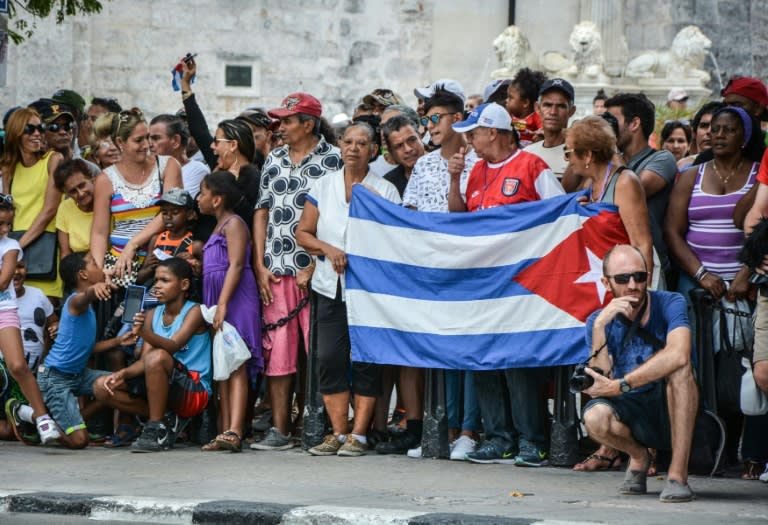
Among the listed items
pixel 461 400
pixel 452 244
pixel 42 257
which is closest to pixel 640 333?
pixel 452 244

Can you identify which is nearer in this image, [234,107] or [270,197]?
[270,197]

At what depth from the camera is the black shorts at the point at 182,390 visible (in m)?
11.3

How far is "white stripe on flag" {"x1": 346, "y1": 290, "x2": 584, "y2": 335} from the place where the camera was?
10344 millimetres

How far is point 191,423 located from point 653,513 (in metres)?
4.28

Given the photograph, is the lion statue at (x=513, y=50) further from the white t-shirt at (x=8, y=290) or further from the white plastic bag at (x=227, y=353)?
the white t-shirt at (x=8, y=290)

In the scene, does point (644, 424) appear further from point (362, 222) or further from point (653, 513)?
point (362, 222)

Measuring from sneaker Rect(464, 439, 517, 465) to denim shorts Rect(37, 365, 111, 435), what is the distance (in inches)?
109

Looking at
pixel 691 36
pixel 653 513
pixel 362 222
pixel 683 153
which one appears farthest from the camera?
pixel 691 36

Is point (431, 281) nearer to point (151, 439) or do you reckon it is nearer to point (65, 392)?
point (151, 439)

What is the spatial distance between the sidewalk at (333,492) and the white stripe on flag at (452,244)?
131cm

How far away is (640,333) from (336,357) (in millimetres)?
2653

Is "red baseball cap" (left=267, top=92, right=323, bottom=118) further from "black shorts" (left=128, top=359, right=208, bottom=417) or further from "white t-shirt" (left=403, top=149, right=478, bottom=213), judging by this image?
"black shorts" (left=128, top=359, right=208, bottom=417)

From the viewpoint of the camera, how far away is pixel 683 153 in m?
13.5

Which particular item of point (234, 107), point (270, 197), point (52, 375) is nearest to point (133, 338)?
point (52, 375)
